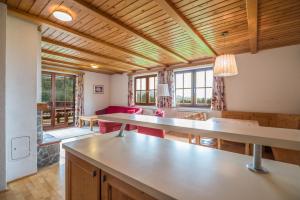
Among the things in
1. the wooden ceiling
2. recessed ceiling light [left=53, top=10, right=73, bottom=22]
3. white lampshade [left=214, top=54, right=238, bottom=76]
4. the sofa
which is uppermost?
the wooden ceiling

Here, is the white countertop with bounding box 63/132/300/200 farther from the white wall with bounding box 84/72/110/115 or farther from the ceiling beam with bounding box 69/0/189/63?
the white wall with bounding box 84/72/110/115

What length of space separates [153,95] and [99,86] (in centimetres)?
277

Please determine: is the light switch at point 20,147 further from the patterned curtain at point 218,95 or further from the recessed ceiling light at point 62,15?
the patterned curtain at point 218,95

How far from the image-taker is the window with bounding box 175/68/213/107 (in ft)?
15.8

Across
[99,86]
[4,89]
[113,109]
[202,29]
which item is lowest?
[113,109]

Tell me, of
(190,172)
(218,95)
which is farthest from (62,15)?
(218,95)

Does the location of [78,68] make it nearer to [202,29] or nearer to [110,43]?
[110,43]

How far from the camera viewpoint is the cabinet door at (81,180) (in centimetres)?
101

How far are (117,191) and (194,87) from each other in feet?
15.3

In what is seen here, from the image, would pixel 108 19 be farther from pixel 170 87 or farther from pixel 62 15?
pixel 170 87

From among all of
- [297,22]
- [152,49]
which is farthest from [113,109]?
[297,22]

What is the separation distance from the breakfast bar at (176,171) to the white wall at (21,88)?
155cm

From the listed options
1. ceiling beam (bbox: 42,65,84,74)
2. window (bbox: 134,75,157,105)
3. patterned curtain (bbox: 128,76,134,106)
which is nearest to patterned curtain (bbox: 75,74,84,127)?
ceiling beam (bbox: 42,65,84,74)

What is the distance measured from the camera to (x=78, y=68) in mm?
6113
